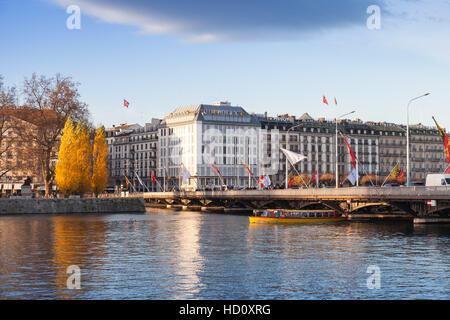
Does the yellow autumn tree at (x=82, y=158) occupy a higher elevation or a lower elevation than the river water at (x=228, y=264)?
higher

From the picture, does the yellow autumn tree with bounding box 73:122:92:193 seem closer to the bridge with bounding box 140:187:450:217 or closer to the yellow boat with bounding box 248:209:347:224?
the bridge with bounding box 140:187:450:217

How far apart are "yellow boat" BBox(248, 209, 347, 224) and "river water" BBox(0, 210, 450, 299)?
1525cm

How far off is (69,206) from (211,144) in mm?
77929

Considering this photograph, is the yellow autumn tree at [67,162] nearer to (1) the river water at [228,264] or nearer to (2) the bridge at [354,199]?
(2) the bridge at [354,199]

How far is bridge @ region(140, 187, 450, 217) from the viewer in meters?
71.3

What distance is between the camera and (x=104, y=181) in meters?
118

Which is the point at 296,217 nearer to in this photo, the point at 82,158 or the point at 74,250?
the point at 74,250

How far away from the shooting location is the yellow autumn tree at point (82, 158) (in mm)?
112312

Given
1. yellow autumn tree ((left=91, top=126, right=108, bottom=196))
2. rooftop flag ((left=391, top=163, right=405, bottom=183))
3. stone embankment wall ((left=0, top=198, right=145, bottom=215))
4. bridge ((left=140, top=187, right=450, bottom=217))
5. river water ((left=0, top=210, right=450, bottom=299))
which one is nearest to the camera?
river water ((left=0, top=210, right=450, bottom=299))

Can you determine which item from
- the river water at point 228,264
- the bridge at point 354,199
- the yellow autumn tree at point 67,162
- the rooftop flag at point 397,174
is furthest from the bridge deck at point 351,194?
the yellow autumn tree at point 67,162

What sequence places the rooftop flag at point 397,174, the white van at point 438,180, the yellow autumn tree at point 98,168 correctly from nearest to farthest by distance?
the white van at point 438,180
the rooftop flag at point 397,174
the yellow autumn tree at point 98,168

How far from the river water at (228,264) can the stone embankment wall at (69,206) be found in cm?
4071

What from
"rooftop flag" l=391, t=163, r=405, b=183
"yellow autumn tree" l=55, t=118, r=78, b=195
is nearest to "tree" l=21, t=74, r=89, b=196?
"yellow autumn tree" l=55, t=118, r=78, b=195
